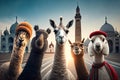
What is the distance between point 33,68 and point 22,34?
1.50ft

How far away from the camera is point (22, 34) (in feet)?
9.78

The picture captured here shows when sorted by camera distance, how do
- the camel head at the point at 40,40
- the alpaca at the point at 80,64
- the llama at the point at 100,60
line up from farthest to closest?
the alpaca at the point at 80,64 → the camel head at the point at 40,40 → the llama at the point at 100,60

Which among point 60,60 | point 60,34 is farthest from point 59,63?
point 60,34

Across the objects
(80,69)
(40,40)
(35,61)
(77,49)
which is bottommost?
(80,69)

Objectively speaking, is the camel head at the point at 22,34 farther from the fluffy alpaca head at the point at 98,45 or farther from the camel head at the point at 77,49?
the fluffy alpaca head at the point at 98,45

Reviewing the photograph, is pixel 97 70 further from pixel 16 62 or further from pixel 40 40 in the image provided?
pixel 16 62

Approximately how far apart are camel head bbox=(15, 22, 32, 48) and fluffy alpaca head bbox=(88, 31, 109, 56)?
0.84 metres

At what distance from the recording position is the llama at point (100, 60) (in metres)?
2.52

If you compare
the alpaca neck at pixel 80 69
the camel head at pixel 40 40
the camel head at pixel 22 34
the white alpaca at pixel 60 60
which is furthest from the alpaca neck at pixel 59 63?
the camel head at pixel 22 34

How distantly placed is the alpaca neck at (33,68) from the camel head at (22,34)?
19 centimetres

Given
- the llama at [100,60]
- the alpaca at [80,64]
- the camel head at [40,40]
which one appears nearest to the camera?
the llama at [100,60]

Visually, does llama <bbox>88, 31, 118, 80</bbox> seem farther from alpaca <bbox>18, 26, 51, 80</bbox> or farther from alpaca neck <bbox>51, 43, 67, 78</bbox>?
alpaca <bbox>18, 26, 51, 80</bbox>

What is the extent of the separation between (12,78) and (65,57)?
0.73 m

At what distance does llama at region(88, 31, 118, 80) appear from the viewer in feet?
8.26
